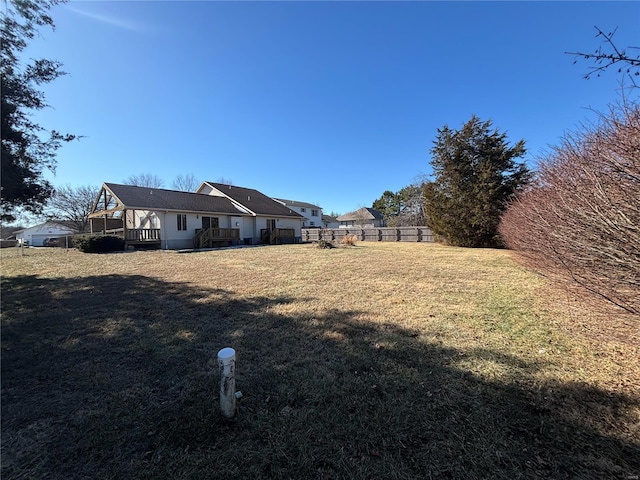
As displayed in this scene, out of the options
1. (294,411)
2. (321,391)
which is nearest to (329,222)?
(321,391)

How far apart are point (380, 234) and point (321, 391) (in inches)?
967

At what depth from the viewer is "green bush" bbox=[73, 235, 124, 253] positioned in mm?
15023

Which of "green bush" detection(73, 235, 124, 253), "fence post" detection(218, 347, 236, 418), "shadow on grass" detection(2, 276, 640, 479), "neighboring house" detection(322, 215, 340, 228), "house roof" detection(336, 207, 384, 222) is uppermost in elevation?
"house roof" detection(336, 207, 384, 222)

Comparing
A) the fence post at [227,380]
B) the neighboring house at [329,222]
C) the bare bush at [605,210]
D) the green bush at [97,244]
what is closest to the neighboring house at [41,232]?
the green bush at [97,244]

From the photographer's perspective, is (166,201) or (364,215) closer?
(166,201)

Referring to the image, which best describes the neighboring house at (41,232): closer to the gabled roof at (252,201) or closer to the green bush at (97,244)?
the gabled roof at (252,201)

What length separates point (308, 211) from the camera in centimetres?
4197

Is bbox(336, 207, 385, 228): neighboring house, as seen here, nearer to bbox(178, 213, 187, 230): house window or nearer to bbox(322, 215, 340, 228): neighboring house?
bbox(322, 215, 340, 228): neighboring house

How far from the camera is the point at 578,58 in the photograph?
1.97 meters

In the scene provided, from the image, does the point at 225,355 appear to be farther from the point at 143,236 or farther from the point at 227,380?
the point at 143,236

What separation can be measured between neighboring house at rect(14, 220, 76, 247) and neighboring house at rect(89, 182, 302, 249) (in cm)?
2621

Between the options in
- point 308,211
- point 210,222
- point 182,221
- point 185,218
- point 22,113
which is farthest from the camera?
point 308,211

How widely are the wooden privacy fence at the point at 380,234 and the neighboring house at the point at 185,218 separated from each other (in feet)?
10.2

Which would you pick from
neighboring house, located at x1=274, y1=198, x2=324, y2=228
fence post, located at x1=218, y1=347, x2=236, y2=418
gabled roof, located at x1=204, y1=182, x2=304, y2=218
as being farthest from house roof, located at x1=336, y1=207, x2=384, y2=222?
fence post, located at x1=218, y1=347, x2=236, y2=418
